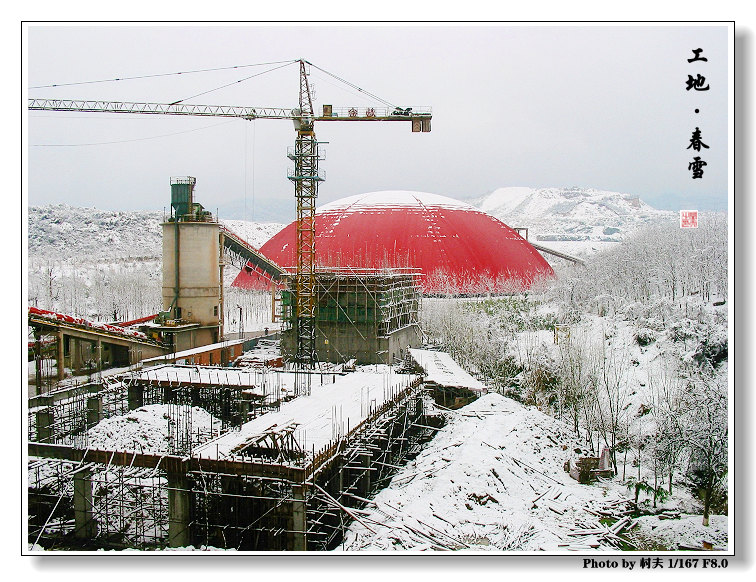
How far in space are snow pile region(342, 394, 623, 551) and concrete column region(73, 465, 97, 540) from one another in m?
5.27

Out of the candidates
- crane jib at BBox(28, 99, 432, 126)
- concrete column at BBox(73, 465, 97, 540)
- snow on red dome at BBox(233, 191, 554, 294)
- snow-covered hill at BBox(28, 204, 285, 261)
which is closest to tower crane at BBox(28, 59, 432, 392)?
crane jib at BBox(28, 99, 432, 126)

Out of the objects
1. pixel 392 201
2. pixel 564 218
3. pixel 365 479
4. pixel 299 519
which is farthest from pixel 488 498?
pixel 564 218

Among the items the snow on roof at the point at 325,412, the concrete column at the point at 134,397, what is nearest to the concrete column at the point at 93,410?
the concrete column at the point at 134,397

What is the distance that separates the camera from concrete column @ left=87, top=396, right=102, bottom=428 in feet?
51.2

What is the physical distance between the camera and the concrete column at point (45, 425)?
13641 millimetres

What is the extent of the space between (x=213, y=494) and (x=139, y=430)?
5.28 meters

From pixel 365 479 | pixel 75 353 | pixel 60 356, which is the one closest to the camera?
pixel 365 479

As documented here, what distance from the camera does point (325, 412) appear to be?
44.3ft

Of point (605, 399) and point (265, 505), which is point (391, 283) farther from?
point (265, 505)

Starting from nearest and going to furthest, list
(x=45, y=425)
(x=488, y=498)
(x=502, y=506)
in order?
(x=502, y=506)
(x=488, y=498)
(x=45, y=425)

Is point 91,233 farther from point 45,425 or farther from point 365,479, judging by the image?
point 365,479

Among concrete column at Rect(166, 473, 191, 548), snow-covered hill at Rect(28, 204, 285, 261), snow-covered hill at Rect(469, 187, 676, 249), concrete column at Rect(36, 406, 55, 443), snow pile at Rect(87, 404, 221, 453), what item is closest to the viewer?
concrete column at Rect(166, 473, 191, 548)

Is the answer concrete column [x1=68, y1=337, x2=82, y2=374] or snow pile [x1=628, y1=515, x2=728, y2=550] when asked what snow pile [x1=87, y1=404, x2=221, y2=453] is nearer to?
concrete column [x1=68, y1=337, x2=82, y2=374]

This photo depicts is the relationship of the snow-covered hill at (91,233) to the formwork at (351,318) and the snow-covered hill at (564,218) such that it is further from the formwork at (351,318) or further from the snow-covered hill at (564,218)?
the snow-covered hill at (564,218)
